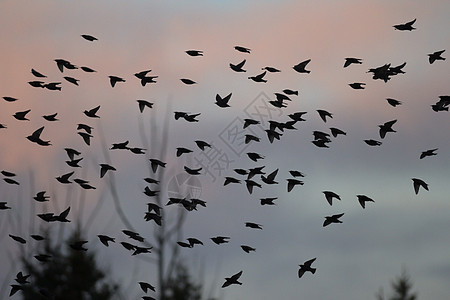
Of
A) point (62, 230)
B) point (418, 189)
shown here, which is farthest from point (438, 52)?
point (62, 230)

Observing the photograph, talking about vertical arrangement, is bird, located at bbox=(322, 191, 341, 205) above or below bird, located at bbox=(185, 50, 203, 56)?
below

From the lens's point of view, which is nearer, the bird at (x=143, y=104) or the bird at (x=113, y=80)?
the bird at (x=113, y=80)

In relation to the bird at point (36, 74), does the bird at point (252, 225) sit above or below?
below

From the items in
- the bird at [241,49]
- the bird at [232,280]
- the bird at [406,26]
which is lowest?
the bird at [232,280]

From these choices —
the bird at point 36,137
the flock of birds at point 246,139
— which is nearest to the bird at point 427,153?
the flock of birds at point 246,139

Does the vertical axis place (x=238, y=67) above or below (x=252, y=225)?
above

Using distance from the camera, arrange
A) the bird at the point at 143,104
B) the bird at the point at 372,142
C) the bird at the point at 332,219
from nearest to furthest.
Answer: the bird at the point at 372,142 < the bird at the point at 332,219 < the bird at the point at 143,104

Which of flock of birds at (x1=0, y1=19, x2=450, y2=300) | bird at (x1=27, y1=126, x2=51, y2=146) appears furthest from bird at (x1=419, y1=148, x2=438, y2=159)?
bird at (x1=27, y1=126, x2=51, y2=146)

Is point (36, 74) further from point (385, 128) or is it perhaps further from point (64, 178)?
point (385, 128)

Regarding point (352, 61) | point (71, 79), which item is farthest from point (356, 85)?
Answer: point (71, 79)

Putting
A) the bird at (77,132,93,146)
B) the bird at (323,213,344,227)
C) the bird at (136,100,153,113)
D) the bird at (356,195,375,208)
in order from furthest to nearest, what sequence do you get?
1. the bird at (136,100,153,113)
2. the bird at (77,132,93,146)
3. the bird at (323,213,344,227)
4. the bird at (356,195,375,208)

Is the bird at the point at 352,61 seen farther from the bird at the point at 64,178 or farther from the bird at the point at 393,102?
the bird at the point at 64,178

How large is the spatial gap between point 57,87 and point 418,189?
688cm

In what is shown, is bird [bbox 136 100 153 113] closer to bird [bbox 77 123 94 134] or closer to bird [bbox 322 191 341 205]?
bird [bbox 77 123 94 134]
